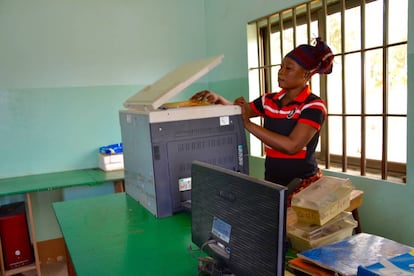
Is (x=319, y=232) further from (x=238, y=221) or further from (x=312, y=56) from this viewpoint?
(x=312, y=56)

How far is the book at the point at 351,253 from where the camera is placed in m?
0.92

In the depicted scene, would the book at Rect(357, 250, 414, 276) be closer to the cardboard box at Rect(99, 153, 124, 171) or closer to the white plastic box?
the white plastic box

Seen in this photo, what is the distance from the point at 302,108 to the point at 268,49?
1618 mm

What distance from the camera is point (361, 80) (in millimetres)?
2326

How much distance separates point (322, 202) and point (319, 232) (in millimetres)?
92

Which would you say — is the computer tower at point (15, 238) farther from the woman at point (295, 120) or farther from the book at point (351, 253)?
the book at point (351, 253)

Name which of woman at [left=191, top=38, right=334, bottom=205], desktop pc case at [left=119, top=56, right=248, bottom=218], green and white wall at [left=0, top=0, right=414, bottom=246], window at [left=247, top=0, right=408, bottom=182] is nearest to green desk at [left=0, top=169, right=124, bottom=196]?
green and white wall at [left=0, top=0, right=414, bottom=246]

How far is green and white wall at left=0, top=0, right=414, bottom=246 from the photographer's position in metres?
3.14

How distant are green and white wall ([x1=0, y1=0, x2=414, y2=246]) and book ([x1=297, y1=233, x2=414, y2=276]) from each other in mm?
2149

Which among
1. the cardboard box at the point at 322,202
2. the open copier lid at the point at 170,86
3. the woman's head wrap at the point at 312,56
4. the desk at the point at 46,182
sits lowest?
the desk at the point at 46,182

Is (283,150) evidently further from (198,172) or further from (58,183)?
(58,183)

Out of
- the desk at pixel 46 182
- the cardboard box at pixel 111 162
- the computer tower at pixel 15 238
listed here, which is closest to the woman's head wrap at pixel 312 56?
the desk at pixel 46 182

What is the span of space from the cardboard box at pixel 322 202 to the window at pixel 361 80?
1.21 metres

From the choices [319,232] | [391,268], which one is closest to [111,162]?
[319,232]
